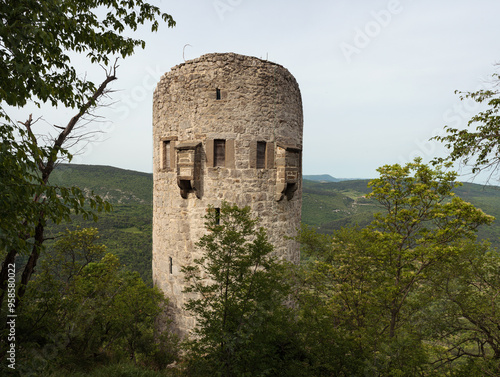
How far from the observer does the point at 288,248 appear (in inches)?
376

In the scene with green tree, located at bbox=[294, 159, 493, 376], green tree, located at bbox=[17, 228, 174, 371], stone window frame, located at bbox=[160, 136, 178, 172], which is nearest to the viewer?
green tree, located at bbox=[17, 228, 174, 371]

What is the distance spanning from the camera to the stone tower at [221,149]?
8.68m

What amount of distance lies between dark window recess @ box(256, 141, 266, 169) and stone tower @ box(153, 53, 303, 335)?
3 cm

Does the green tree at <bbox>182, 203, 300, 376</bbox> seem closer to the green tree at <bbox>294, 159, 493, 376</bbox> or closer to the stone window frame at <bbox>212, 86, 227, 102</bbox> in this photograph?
the green tree at <bbox>294, 159, 493, 376</bbox>

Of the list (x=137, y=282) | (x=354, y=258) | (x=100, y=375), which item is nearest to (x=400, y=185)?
(x=354, y=258)

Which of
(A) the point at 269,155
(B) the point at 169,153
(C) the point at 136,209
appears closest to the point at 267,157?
(A) the point at 269,155

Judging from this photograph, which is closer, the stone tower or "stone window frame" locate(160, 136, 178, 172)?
the stone tower

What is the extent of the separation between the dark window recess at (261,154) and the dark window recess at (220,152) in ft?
3.39

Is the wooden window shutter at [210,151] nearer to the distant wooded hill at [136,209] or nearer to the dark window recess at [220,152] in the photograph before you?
the dark window recess at [220,152]

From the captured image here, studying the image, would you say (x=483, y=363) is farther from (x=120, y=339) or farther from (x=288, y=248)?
(x=120, y=339)

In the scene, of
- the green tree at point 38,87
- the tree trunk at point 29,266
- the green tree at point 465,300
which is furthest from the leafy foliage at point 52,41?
the green tree at point 465,300

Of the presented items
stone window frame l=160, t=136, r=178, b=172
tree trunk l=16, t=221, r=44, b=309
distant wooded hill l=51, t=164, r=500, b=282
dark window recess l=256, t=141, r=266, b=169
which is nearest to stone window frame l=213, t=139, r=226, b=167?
dark window recess l=256, t=141, r=266, b=169

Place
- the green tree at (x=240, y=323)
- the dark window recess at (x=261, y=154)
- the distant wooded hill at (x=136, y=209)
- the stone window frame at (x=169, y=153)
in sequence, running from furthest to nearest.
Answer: the distant wooded hill at (x=136, y=209) → the stone window frame at (x=169, y=153) → the dark window recess at (x=261, y=154) → the green tree at (x=240, y=323)

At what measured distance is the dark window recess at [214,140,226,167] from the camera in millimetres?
8742
